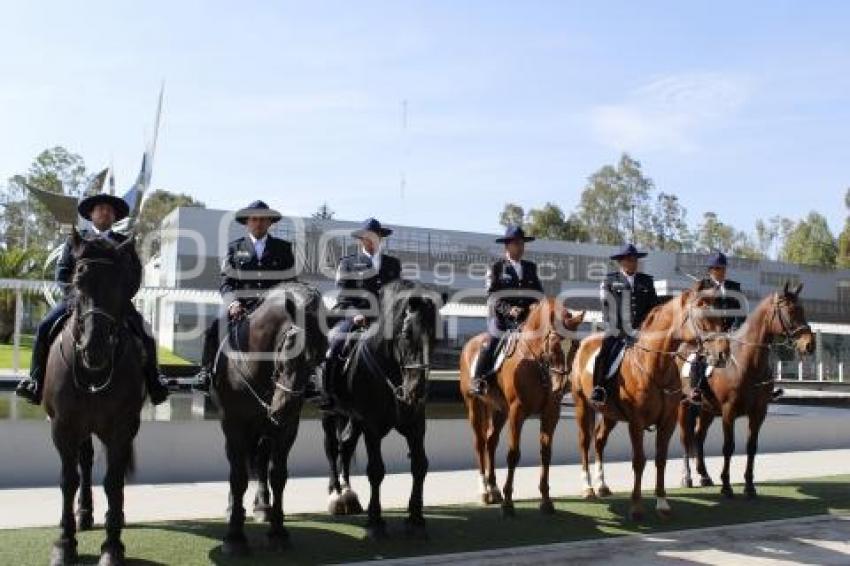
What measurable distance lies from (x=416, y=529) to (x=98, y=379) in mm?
3168

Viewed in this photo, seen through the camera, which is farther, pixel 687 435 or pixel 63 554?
pixel 687 435

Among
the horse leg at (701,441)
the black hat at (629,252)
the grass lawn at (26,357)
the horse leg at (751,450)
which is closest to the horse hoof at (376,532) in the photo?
the black hat at (629,252)

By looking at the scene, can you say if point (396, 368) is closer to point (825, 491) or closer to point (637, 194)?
point (825, 491)

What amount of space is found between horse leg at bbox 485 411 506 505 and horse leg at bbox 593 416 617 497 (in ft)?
4.69

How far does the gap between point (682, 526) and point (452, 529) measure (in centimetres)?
251

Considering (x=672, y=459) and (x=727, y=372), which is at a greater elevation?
(x=727, y=372)

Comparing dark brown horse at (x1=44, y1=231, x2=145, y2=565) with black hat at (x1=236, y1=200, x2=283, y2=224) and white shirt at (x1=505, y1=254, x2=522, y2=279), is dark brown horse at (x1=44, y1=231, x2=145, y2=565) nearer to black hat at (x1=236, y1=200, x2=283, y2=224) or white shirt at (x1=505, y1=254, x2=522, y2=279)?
black hat at (x1=236, y1=200, x2=283, y2=224)

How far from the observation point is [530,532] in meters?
8.27

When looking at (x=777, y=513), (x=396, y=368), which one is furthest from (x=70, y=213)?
(x=777, y=513)

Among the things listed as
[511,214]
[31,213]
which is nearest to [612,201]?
[511,214]

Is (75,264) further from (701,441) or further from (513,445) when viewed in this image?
(701,441)

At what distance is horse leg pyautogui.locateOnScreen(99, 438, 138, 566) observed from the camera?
20.6 ft

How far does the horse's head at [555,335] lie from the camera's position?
29.1ft

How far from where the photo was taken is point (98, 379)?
20.7 feet
